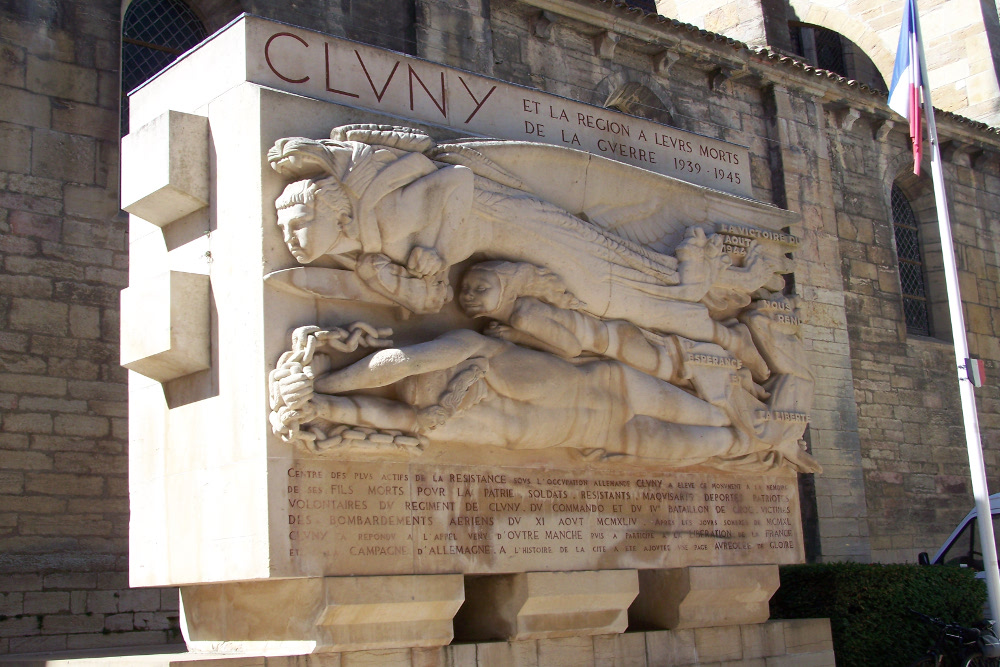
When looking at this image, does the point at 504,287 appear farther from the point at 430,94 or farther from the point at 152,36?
the point at 152,36

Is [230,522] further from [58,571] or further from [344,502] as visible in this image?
[58,571]

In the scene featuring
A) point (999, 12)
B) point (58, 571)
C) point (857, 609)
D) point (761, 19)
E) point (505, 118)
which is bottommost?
point (857, 609)

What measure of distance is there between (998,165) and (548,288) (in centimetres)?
1423

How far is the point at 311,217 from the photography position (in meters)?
5.84

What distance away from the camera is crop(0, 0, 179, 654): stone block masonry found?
8672 mm

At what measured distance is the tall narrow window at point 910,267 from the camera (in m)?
17.3

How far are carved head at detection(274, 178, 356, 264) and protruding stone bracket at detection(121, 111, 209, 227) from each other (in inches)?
24.7

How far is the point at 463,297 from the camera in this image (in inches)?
259

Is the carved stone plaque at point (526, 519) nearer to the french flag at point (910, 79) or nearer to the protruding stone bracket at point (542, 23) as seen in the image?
the french flag at point (910, 79)

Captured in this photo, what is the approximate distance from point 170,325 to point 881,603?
6159mm

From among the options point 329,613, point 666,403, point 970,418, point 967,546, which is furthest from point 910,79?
point 329,613

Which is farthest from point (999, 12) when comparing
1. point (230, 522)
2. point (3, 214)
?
point (230, 522)

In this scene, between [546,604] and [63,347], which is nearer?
[546,604]

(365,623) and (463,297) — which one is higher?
(463,297)
